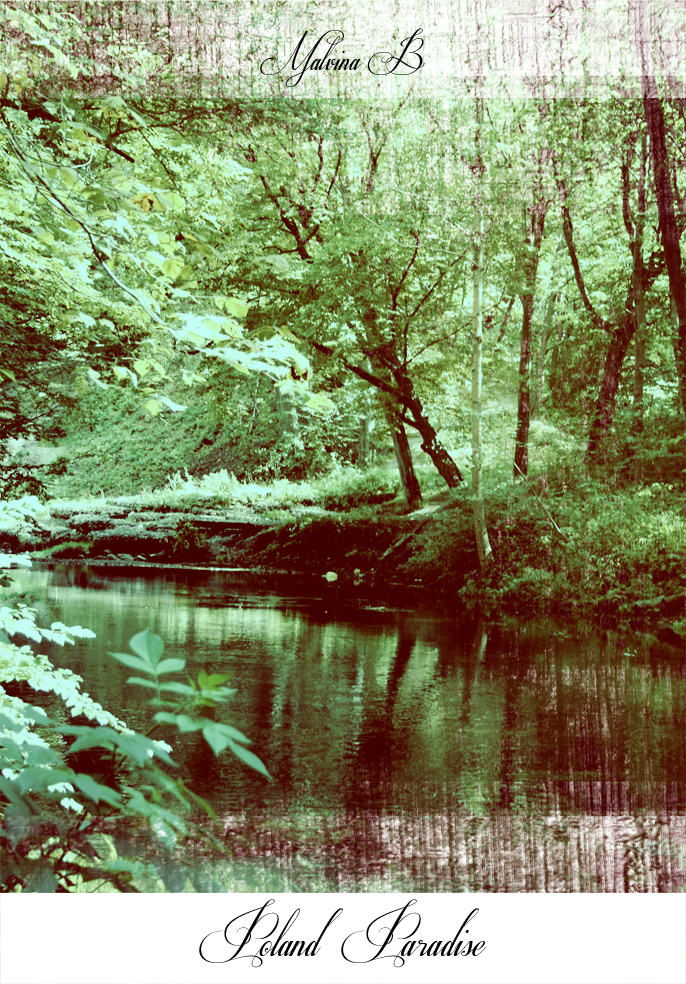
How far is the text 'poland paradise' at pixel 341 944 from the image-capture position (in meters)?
2.02

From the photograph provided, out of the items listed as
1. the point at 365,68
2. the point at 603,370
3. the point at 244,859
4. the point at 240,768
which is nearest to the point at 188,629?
the point at 240,768

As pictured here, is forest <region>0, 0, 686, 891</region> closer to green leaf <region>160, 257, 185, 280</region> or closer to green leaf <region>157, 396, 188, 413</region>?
green leaf <region>157, 396, 188, 413</region>

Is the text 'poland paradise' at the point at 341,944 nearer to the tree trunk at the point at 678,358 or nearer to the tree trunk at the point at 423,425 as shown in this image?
the tree trunk at the point at 423,425

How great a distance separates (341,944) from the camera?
2.03m

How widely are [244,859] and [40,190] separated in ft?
5.65

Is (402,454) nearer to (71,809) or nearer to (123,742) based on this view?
Result: (71,809)

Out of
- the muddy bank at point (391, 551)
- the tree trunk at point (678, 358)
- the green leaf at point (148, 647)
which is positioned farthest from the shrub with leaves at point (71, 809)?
the tree trunk at point (678, 358)

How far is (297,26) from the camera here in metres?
2.41

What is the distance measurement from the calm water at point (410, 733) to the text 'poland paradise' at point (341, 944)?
3.2 inches

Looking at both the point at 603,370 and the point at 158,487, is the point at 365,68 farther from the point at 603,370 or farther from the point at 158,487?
the point at 158,487

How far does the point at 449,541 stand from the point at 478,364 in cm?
60

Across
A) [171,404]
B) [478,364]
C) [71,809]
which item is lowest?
[71,809]

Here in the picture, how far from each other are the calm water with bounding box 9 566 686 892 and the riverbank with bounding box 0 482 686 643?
0.29 ft

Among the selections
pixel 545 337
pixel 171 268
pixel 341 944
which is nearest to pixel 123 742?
pixel 171 268
